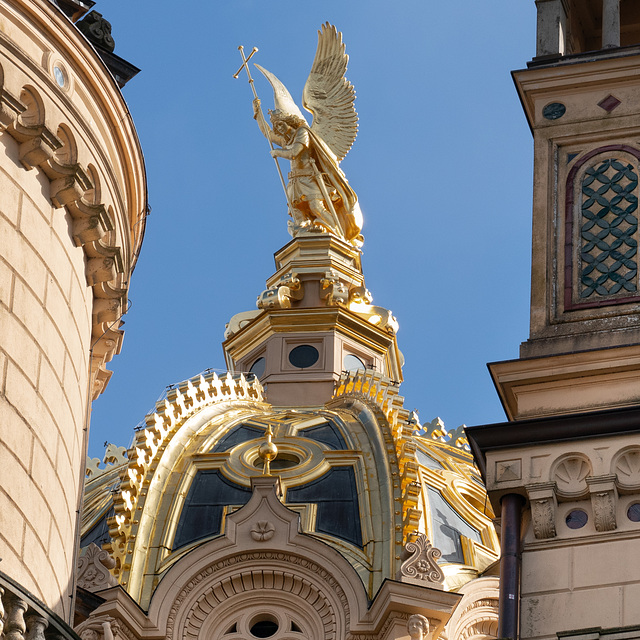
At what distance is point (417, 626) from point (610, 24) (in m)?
15.8

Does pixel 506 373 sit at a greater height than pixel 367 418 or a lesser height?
lesser

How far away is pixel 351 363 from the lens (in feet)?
173

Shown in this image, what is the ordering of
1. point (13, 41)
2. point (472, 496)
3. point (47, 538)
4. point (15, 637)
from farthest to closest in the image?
point (472, 496)
point (13, 41)
point (47, 538)
point (15, 637)

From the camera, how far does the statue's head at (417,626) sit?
3998cm

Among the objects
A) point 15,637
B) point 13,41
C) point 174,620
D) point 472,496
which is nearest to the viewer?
point 15,637

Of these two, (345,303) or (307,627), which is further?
(345,303)

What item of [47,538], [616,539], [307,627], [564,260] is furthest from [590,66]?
[307,627]

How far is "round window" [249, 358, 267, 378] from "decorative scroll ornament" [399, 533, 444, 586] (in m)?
11.4

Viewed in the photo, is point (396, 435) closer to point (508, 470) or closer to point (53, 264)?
point (53, 264)

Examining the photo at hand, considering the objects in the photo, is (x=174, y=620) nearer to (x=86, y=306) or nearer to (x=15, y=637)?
(x=86, y=306)

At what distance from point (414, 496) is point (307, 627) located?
11.2ft

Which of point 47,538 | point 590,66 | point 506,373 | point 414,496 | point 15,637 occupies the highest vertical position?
point 414,496

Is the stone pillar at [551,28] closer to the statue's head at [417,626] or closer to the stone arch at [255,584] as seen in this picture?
the statue's head at [417,626]

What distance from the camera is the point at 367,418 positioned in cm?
4600
